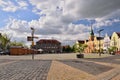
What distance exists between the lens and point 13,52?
292ft

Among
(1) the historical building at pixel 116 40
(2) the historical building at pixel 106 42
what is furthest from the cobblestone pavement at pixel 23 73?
(2) the historical building at pixel 106 42

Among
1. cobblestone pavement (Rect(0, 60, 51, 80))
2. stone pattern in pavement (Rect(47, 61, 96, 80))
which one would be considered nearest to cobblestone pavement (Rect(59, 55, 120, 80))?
stone pattern in pavement (Rect(47, 61, 96, 80))

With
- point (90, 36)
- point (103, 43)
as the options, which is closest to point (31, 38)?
point (103, 43)

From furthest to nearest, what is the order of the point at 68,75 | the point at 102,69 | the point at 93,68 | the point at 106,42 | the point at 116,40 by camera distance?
the point at 106,42
the point at 116,40
the point at 93,68
the point at 102,69
the point at 68,75

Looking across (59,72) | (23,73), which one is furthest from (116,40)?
(23,73)

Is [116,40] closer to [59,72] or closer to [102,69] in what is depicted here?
[102,69]

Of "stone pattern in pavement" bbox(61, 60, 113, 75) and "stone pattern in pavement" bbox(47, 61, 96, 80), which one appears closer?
"stone pattern in pavement" bbox(47, 61, 96, 80)

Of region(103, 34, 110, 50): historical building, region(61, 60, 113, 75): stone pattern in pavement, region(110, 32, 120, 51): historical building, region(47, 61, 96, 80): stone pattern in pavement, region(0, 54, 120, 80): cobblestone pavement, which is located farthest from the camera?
region(103, 34, 110, 50): historical building

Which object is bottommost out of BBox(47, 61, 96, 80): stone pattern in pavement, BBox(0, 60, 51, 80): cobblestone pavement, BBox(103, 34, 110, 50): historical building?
BBox(47, 61, 96, 80): stone pattern in pavement

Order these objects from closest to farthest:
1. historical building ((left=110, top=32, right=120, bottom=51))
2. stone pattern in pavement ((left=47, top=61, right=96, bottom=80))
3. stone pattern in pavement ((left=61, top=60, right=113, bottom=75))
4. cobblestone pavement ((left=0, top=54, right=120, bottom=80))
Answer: stone pattern in pavement ((left=47, top=61, right=96, bottom=80)) → cobblestone pavement ((left=0, top=54, right=120, bottom=80)) → stone pattern in pavement ((left=61, top=60, right=113, bottom=75)) → historical building ((left=110, top=32, right=120, bottom=51))

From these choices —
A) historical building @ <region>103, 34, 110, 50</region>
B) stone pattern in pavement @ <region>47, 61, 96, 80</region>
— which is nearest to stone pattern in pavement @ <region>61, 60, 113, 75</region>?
stone pattern in pavement @ <region>47, 61, 96, 80</region>

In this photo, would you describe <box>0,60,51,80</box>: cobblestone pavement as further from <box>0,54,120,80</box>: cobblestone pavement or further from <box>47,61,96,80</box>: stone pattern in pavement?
<box>47,61,96,80</box>: stone pattern in pavement

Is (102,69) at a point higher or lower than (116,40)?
lower

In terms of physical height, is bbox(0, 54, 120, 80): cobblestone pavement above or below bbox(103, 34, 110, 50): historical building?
below
